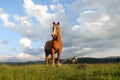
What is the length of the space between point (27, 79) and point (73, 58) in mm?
23815

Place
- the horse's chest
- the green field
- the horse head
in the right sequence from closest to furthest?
the green field, the horse head, the horse's chest

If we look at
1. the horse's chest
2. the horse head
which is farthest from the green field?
the horse's chest

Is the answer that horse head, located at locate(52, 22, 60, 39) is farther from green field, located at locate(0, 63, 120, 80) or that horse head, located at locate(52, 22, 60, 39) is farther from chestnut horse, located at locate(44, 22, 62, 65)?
green field, located at locate(0, 63, 120, 80)

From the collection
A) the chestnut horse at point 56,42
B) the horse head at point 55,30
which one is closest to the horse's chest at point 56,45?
the chestnut horse at point 56,42

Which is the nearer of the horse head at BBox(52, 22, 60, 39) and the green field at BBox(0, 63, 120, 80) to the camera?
the green field at BBox(0, 63, 120, 80)

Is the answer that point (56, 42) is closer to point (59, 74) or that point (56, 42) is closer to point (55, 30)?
point (55, 30)

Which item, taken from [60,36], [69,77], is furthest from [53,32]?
[69,77]

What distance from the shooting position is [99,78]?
12656mm

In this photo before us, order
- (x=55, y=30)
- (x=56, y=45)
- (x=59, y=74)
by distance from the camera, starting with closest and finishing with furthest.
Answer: (x=59, y=74) → (x=55, y=30) → (x=56, y=45)

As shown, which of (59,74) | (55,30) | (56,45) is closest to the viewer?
(59,74)

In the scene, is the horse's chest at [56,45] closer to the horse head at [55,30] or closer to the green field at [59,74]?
the horse head at [55,30]

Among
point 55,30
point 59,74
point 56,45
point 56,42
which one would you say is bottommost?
point 59,74

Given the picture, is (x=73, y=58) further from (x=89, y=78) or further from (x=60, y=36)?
(x=89, y=78)

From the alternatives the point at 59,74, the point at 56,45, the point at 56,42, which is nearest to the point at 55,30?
the point at 56,42
